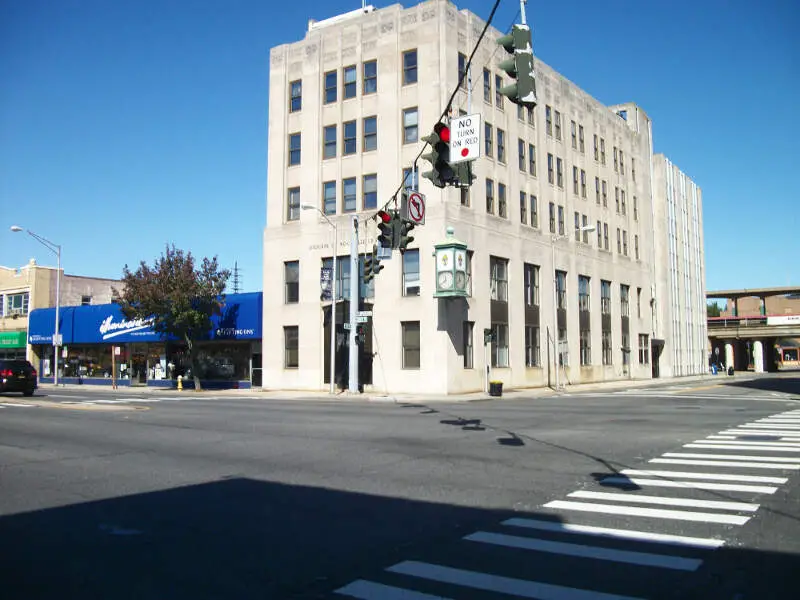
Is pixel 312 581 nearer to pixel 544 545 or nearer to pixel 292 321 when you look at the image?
pixel 544 545

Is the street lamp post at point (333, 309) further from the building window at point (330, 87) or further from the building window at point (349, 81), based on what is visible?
the building window at point (349, 81)

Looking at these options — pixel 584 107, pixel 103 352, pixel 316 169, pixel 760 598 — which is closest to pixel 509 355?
pixel 316 169

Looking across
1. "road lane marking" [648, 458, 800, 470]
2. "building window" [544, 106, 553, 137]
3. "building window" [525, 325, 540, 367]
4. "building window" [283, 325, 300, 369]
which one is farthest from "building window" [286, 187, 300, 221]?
"road lane marking" [648, 458, 800, 470]

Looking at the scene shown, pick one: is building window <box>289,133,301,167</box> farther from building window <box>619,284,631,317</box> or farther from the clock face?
building window <box>619,284,631,317</box>

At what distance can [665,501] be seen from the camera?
27.7ft

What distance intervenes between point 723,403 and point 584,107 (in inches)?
1363

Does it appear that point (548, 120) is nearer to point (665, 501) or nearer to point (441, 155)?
point (441, 155)

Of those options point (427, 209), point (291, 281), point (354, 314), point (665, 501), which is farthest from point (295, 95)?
point (665, 501)

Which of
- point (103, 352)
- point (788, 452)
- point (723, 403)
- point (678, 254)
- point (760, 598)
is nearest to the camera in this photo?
point (760, 598)

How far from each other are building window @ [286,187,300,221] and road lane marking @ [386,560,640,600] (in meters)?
37.8

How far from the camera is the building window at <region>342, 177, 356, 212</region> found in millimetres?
39969

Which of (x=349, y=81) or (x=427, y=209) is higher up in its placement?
(x=349, y=81)

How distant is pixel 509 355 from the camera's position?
41781mm

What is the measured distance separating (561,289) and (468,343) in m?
14.1
